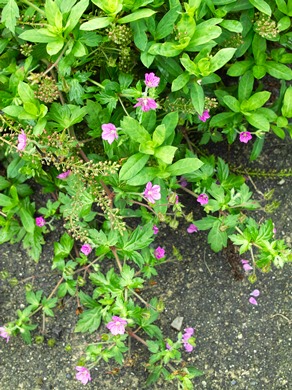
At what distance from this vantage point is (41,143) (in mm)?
1825

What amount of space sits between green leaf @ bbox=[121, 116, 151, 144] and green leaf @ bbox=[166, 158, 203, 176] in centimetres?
13

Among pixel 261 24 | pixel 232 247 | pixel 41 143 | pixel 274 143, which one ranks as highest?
pixel 261 24

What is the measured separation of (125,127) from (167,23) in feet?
1.21

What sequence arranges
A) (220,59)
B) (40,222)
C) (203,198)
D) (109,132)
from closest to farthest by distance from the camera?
(220,59) → (109,132) → (203,198) → (40,222)

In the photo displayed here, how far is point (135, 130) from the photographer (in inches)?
67.6

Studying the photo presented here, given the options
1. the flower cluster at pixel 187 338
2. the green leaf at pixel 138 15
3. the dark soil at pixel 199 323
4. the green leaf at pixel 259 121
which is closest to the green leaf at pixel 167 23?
the green leaf at pixel 138 15

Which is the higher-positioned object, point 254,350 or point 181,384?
point 181,384

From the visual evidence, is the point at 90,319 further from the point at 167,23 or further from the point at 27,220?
the point at 167,23

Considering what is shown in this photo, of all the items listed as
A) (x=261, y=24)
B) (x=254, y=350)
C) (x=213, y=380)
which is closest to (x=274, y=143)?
(x=261, y=24)

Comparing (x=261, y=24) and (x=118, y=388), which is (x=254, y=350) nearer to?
(x=118, y=388)

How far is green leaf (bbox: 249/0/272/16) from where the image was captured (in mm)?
1753

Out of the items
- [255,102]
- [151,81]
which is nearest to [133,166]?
[151,81]

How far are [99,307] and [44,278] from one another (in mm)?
405

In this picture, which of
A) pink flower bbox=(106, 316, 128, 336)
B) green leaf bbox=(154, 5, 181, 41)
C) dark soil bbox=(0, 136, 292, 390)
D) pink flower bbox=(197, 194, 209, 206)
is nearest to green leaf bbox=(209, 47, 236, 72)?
green leaf bbox=(154, 5, 181, 41)
